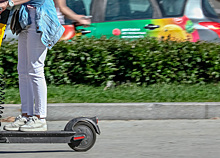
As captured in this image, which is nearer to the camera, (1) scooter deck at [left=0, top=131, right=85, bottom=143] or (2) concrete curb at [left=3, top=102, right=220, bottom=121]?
(1) scooter deck at [left=0, top=131, right=85, bottom=143]

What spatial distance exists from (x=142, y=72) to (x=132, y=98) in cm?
110

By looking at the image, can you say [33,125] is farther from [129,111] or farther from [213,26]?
[213,26]

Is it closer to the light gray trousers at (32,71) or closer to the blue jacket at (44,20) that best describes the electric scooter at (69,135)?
the light gray trousers at (32,71)

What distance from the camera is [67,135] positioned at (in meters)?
4.00

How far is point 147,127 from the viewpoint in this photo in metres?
5.59

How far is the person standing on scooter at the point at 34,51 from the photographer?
157 inches

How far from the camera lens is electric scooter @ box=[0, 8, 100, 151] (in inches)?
154

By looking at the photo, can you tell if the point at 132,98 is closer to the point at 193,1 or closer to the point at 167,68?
the point at 167,68

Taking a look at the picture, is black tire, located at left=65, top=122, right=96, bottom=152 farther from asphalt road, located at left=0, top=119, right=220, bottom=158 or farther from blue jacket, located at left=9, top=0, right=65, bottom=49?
blue jacket, located at left=9, top=0, right=65, bottom=49

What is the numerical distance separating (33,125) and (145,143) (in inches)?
46.8

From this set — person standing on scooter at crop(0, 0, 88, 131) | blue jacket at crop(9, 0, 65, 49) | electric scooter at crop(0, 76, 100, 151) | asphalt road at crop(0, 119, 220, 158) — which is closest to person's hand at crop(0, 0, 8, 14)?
person standing on scooter at crop(0, 0, 88, 131)

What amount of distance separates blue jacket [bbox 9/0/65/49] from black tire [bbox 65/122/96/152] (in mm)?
709

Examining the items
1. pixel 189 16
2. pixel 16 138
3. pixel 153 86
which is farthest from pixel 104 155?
pixel 189 16

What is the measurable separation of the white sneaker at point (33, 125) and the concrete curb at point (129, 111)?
184cm
